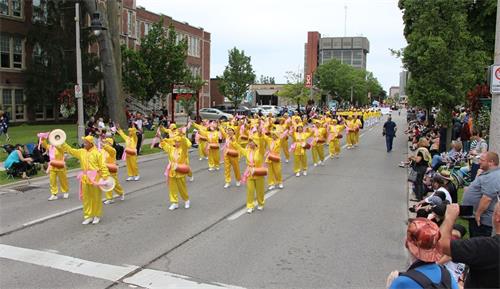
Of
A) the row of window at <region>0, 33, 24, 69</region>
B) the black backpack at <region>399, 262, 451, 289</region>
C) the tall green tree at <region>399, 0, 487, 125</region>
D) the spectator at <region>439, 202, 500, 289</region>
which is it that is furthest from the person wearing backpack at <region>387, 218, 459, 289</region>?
the row of window at <region>0, 33, 24, 69</region>

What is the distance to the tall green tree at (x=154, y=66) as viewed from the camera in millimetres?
37938

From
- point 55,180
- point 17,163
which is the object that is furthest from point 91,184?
point 17,163

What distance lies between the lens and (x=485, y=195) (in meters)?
5.91

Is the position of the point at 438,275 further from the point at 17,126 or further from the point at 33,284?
the point at 17,126

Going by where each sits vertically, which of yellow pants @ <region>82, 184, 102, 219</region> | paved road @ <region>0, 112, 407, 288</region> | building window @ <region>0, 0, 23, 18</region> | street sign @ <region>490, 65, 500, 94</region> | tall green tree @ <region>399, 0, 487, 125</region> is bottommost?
paved road @ <region>0, 112, 407, 288</region>

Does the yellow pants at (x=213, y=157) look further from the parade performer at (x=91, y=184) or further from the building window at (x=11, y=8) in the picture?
the building window at (x=11, y=8)

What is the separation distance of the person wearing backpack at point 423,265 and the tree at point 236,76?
54.6m

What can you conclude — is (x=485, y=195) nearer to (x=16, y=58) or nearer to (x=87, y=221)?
(x=87, y=221)

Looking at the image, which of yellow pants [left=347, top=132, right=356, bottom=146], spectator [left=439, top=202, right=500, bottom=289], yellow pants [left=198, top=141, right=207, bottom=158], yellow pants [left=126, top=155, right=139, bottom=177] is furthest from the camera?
yellow pants [left=347, top=132, right=356, bottom=146]

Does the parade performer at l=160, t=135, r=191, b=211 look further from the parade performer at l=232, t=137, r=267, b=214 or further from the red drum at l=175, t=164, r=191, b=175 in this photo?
the parade performer at l=232, t=137, r=267, b=214

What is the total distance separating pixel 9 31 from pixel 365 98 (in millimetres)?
81505

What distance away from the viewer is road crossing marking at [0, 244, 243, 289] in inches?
234

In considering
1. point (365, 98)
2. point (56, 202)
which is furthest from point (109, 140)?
point (365, 98)

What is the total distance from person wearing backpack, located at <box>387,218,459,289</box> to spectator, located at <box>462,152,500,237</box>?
118 inches
